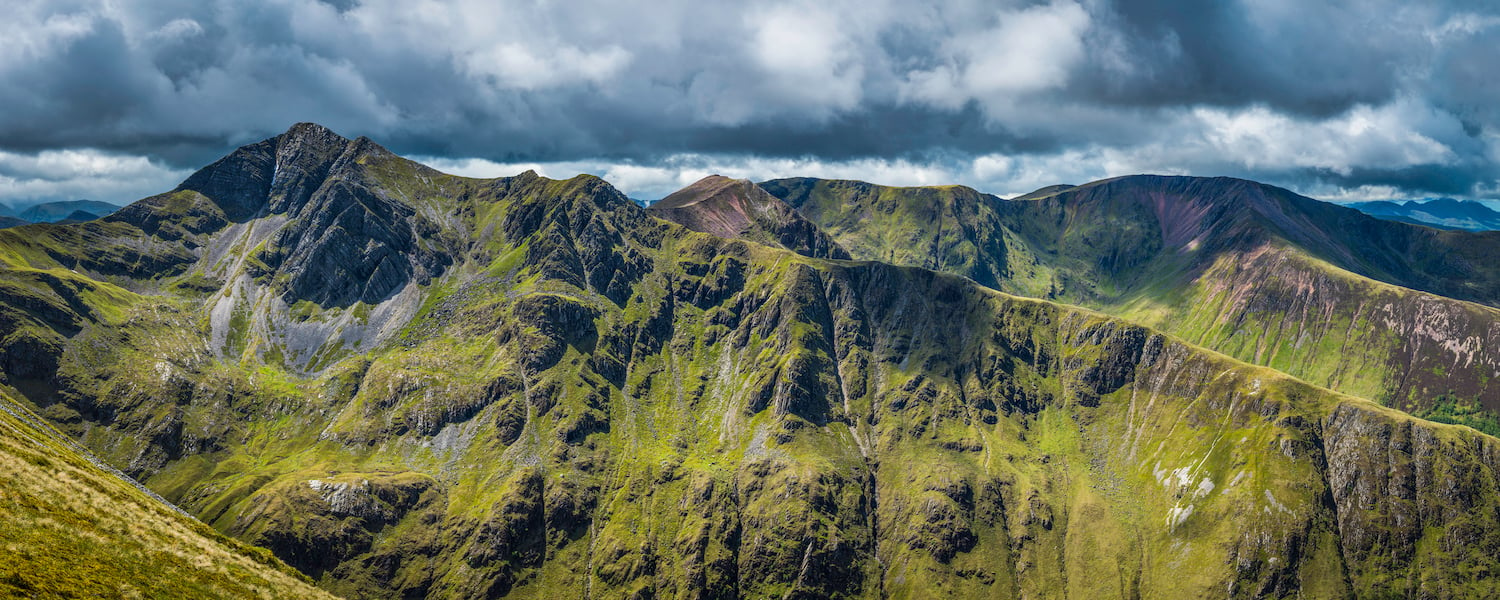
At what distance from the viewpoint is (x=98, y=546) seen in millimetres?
63625

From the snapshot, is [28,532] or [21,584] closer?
[21,584]

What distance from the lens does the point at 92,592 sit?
185 ft

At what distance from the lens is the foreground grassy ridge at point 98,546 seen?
182 feet

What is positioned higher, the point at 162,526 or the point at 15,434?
the point at 15,434

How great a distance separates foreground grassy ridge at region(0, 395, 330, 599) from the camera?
5541cm

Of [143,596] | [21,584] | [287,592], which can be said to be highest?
[21,584]

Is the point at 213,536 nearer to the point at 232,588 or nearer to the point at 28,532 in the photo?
the point at 232,588

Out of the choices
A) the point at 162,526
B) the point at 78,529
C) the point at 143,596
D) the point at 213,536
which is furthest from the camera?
the point at 213,536

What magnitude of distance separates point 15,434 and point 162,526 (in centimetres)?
2608

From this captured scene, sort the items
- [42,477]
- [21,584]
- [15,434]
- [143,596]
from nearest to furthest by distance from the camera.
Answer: [21,584] → [143,596] → [42,477] → [15,434]

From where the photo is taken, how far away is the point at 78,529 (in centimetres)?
6412

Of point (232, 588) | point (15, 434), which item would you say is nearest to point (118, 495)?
point (15, 434)

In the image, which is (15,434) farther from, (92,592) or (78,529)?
(92,592)

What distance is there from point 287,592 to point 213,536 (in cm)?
1950
